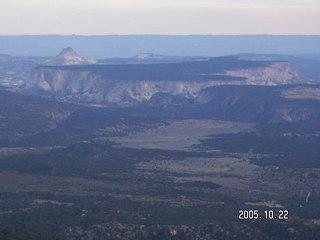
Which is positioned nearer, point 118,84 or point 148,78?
point 118,84

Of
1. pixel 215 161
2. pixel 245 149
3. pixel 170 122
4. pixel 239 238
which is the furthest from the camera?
pixel 170 122

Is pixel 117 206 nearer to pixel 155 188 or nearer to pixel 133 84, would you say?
pixel 155 188

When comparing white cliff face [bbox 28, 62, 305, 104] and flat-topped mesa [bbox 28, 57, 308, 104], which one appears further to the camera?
flat-topped mesa [bbox 28, 57, 308, 104]

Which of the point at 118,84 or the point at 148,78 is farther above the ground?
the point at 148,78

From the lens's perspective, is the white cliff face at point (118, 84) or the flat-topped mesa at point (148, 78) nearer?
the white cliff face at point (118, 84)

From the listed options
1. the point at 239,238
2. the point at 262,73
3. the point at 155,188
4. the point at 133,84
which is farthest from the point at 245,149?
the point at 262,73
